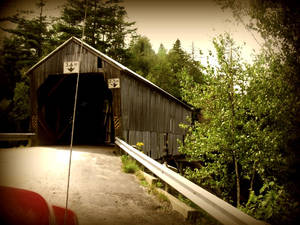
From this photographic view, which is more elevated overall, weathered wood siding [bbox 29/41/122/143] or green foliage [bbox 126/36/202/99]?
green foliage [bbox 126/36/202/99]

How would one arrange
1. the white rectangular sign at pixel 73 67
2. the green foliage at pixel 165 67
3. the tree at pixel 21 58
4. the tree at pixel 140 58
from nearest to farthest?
the white rectangular sign at pixel 73 67 → the tree at pixel 21 58 → the tree at pixel 140 58 → the green foliage at pixel 165 67

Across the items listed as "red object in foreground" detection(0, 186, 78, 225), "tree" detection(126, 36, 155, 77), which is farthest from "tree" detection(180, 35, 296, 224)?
"tree" detection(126, 36, 155, 77)

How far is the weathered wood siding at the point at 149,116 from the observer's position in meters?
11.0

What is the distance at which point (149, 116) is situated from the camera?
523 inches

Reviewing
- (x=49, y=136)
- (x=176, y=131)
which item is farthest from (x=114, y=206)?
(x=176, y=131)

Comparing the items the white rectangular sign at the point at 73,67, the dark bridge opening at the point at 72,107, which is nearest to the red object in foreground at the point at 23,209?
the white rectangular sign at the point at 73,67

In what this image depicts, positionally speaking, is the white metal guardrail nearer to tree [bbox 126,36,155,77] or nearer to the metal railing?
the metal railing

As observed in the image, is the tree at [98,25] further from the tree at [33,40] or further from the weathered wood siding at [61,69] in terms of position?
the weathered wood siding at [61,69]

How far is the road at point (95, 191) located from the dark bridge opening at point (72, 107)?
6.31 m

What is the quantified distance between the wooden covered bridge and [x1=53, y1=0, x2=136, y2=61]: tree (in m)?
10.8

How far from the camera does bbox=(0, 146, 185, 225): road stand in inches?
130

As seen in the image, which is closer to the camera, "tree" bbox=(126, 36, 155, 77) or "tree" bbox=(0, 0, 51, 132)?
"tree" bbox=(0, 0, 51, 132)

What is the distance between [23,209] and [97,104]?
1545 cm

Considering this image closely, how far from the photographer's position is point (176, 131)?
16859 mm
